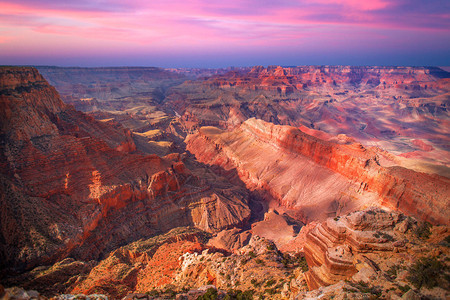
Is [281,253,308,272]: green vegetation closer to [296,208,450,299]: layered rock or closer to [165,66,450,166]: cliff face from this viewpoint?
[296,208,450,299]: layered rock

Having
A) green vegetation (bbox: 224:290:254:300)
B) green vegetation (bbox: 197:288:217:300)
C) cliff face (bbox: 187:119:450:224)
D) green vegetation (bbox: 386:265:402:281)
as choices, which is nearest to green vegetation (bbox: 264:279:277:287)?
green vegetation (bbox: 224:290:254:300)

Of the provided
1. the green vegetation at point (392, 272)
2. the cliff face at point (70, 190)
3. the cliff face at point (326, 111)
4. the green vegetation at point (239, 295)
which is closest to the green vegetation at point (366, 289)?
the green vegetation at point (392, 272)

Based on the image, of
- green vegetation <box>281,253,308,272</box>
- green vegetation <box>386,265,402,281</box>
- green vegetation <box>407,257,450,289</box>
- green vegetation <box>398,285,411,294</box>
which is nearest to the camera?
green vegetation <box>407,257,450,289</box>

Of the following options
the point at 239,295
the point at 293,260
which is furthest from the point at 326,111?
the point at 239,295

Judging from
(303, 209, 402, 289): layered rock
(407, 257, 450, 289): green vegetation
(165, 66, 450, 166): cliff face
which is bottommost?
(165, 66, 450, 166): cliff face

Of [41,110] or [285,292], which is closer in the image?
[285,292]

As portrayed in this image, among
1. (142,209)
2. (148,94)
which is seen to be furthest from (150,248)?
(148,94)

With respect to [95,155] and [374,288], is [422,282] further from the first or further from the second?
[95,155]
